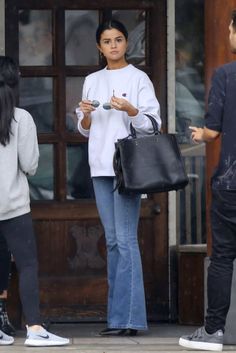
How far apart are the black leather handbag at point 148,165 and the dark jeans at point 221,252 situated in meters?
0.49

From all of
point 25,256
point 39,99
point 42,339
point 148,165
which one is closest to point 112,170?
point 148,165

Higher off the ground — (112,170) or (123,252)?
(112,170)

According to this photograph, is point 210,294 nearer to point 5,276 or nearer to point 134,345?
point 134,345

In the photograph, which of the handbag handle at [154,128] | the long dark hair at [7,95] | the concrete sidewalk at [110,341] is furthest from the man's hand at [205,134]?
the concrete sidewalk at [110,341]

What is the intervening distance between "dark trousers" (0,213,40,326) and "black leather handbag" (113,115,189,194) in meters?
0.66

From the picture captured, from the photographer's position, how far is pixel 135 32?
930 centimetres

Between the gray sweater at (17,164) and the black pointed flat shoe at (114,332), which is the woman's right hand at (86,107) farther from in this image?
the black pointed flat shoe at (114,332)

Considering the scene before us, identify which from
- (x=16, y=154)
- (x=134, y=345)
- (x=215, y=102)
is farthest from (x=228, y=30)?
(x=134, y=345)

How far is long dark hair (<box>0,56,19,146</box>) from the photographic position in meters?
7.63

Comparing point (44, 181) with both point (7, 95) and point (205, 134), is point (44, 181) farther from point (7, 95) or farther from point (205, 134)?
point (205, 134)

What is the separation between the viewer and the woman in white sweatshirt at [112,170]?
26.5ft

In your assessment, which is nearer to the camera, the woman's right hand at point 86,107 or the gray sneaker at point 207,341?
the gray sneaker at point 207,341

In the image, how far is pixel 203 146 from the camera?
938 centimetres

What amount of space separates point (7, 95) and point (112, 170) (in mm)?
862
